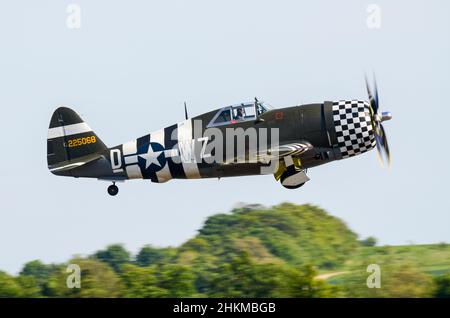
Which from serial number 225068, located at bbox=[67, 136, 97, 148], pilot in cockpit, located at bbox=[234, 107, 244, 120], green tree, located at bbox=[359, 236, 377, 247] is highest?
pilot in cockpit, located at bbox=[234, 107, 244, 120]

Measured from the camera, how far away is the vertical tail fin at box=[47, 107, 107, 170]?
1060 inches

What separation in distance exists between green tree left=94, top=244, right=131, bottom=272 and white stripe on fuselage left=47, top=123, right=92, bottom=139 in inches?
485

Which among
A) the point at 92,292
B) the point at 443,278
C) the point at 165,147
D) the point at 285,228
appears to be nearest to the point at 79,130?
the point at 165,147

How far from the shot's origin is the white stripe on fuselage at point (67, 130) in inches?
1069

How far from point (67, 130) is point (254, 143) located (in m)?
4.95

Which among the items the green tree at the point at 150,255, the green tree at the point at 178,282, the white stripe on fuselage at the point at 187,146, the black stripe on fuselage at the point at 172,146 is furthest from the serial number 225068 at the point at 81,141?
the green tree at the point at 150,255

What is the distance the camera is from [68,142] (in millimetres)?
27016

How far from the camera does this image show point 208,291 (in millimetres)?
30328

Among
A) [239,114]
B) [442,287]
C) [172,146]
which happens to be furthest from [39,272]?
[442,287]

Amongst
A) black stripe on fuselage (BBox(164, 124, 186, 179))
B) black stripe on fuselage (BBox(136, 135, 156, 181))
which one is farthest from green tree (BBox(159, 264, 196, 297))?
black stripe on fuselage (BBox(164, 124, 186, 179))

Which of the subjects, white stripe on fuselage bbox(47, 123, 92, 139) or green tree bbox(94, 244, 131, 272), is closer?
white stripe on fuselage bbox(47, 123, 92, 139)

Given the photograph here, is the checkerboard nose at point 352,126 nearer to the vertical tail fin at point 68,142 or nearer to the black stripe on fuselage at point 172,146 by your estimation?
the black stripe on fuselage at point 172,146

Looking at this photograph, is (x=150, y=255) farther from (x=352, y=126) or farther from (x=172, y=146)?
(x=352, y=126)

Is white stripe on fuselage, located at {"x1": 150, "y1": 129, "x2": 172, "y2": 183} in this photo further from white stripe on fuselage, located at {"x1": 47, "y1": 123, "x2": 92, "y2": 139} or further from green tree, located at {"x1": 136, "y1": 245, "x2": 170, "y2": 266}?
green tree, located at {"x1": 136, "y1": 245, "x2": 170, "y2": 266}
